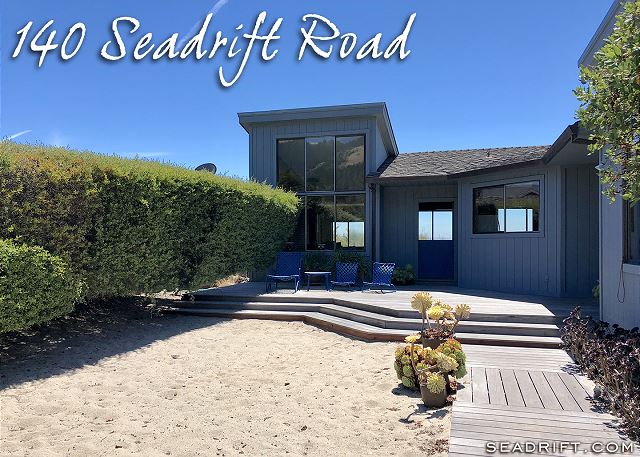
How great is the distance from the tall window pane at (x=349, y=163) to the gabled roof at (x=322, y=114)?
0.70m

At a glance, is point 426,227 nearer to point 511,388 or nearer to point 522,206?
point 522,206

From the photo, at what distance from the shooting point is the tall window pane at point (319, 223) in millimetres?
11477

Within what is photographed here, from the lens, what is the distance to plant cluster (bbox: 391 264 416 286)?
36.6 ft

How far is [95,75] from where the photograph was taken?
900 centimetres

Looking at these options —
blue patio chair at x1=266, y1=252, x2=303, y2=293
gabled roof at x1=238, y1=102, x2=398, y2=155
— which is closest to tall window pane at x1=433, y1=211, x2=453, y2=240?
gabled roof at x1=238, y1=102, x2=398, y2=155

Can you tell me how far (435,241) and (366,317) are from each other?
5.58 meters

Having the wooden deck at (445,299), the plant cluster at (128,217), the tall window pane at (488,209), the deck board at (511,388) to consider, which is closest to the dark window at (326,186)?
the wooden deck at (445,299)

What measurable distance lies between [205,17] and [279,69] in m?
1.78

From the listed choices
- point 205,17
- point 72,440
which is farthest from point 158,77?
point 72,440

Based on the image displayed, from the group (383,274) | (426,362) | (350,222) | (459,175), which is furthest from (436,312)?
(350,222)

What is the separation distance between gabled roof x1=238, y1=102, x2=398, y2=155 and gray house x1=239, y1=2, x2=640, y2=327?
26mm

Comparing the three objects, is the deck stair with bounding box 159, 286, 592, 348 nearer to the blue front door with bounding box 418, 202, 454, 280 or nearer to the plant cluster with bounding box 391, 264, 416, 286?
the plant cluster with bounding box 391, 264, 416, 286

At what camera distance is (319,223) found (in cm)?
1162

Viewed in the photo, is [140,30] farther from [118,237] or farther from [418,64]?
[418,64]
